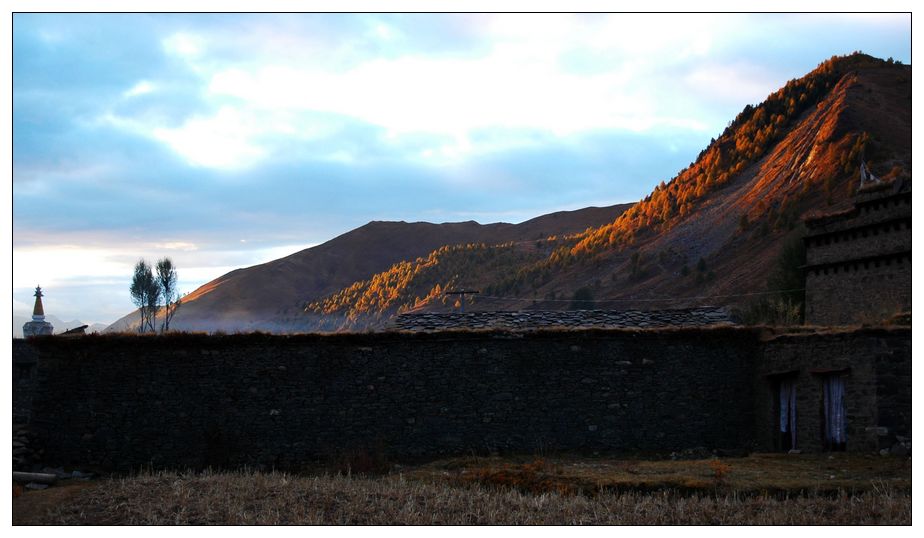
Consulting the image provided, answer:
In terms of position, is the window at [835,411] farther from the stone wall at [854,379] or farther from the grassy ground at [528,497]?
the grassy ground at [528,497]

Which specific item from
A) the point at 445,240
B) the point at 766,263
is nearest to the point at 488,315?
the point at 766,263

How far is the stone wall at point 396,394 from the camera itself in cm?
2227

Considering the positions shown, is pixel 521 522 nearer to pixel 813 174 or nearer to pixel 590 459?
pixel 590 459

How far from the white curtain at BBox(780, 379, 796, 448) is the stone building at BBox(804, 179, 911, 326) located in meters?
10.9

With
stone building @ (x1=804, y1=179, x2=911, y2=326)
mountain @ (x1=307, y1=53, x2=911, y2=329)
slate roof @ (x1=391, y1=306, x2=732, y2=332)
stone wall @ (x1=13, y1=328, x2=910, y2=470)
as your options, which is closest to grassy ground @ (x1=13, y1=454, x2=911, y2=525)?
stone wall @ (x1=13, y1=328, x2=910, y2=470)

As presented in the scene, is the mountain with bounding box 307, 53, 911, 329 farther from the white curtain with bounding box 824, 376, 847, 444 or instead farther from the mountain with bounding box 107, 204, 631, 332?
the white curtain with bounding box 824, 376, 847, 444

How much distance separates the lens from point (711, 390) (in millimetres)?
23281

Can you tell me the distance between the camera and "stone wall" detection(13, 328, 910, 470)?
877 inches

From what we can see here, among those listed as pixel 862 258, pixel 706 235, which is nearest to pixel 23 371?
pixel 862 258

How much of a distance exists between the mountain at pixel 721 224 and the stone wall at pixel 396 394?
32.9 m

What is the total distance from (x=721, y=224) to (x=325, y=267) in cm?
9350

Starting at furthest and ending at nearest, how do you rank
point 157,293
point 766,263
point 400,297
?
point 400,297, point 157,293, point 766,263

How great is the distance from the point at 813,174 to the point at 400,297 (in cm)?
4562

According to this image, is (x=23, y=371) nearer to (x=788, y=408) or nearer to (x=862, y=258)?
(x=788, y=408)
